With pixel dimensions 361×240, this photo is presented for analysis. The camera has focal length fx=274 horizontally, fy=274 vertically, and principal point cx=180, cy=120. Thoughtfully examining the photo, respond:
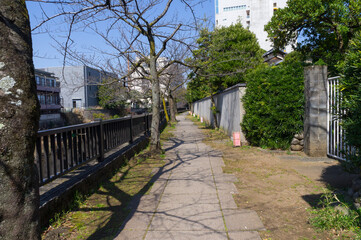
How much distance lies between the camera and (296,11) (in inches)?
342

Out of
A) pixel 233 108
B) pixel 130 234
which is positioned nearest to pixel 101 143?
Answer: pixel 130 234

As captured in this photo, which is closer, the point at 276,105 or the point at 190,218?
the point at 190,218

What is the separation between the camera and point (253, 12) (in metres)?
57.8

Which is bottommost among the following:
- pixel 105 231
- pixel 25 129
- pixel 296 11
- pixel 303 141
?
pixel 105 231

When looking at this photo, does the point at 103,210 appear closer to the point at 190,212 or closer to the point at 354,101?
the point at 190,212

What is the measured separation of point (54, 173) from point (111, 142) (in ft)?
9.32

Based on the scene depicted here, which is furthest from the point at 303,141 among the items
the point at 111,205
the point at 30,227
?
the point at 30,227

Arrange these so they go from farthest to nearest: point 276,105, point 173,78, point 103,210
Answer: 1. point 173,78
2. point 276,105
3. point 103,210

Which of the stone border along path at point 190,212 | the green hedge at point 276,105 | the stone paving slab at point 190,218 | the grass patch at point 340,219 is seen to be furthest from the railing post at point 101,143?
the green hedge at point 276,105

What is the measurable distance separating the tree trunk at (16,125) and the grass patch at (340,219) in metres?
3.20

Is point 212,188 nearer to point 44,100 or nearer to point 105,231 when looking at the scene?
point 105,231

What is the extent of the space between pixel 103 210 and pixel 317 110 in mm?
6012

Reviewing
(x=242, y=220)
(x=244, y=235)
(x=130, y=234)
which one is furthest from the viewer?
(x=242, y=220)

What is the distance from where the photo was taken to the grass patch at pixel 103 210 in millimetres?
3488
